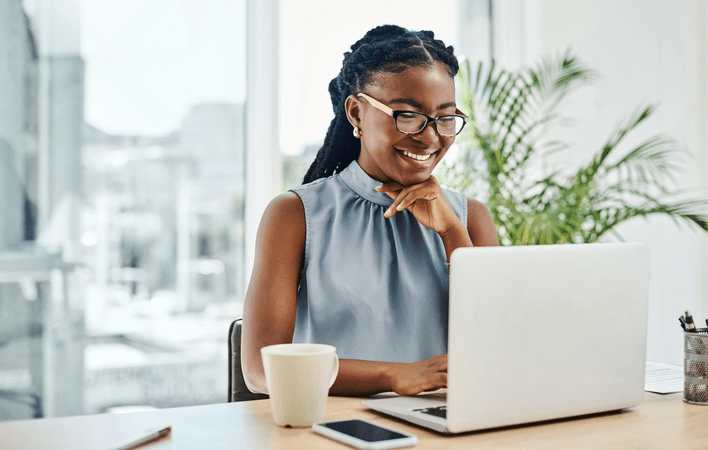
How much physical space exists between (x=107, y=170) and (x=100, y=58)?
437mm

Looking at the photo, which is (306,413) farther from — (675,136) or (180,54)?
(675,136)

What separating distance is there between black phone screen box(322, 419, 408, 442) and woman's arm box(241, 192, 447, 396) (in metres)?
0.19

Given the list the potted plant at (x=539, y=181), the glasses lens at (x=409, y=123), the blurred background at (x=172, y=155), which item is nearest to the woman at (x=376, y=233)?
the glasses lens at (x=409, y=123)

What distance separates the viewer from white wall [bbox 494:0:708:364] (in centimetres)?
286

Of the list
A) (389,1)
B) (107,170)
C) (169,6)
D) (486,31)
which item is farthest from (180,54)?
(486,31)

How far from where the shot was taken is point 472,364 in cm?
78

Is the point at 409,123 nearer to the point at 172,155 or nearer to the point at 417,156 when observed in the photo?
the point at 417,156

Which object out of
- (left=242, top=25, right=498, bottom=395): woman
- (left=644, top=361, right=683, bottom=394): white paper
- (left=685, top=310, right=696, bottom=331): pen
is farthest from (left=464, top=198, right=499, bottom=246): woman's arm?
(left=685, top=310, right=696, bottom=331): pen

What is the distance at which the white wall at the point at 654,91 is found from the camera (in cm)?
286

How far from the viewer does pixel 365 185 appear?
1449 millimetres

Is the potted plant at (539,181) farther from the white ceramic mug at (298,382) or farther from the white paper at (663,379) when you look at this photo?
the white ceramic mug at (298,382)

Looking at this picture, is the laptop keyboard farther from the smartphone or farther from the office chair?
the office chair

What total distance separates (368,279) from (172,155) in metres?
1.52

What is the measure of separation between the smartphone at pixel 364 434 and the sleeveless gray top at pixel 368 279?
1.59 ft
